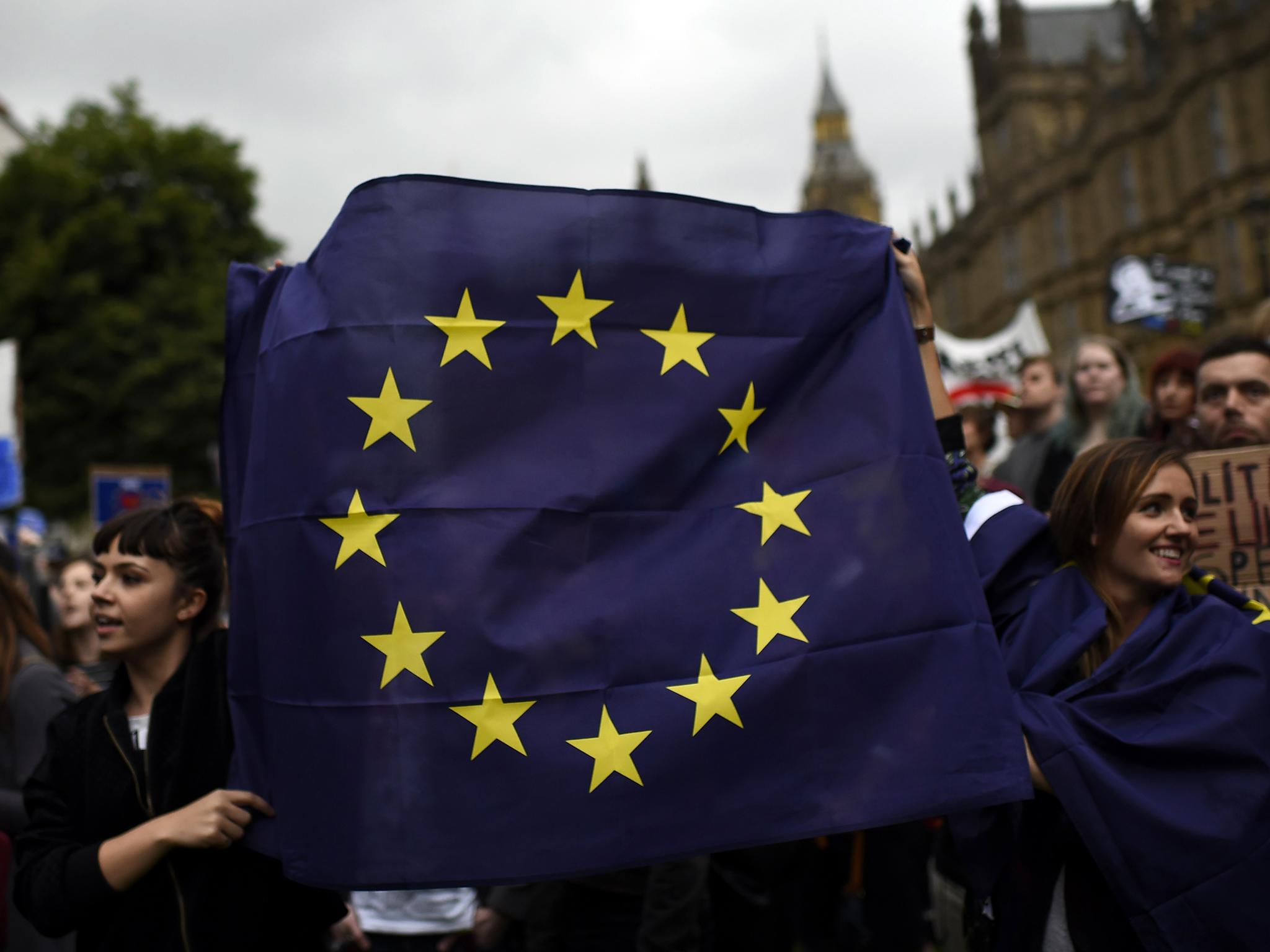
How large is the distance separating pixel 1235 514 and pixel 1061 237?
58.6 m

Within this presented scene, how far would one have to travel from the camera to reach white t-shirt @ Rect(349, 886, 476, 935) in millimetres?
4332

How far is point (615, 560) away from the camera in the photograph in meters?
2.87

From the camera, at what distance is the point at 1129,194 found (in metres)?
50.2

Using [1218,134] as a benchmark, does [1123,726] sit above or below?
below

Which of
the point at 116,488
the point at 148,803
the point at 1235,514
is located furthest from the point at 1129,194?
the point at 148,803

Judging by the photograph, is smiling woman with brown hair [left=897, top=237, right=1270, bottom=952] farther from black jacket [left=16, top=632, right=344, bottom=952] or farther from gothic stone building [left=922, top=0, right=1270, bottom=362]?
gothic stone building [left=922, top=0, right=1270, bottom=362]

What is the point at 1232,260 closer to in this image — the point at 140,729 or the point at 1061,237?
the point at 1061,237

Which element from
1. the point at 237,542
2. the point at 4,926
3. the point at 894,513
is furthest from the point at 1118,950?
the point at 4,926

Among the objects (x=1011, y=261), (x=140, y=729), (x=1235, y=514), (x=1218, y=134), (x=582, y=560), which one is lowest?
(x=140, y=729)

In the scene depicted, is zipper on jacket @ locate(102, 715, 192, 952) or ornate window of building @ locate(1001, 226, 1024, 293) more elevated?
ornate window of building @ locate(1001, 226, 1024, 293)

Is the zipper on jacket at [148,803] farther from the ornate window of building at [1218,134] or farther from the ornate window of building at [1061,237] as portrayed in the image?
the ornate window of building at [1061,237]

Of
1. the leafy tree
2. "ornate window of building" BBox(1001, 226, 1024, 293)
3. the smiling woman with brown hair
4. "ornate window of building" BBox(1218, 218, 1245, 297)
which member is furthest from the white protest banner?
"ornate window of building" BBox(1001, 226, 1024, 293)

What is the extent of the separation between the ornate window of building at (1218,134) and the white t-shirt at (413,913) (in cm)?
4235

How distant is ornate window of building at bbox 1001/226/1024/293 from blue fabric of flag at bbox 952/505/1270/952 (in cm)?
6275
